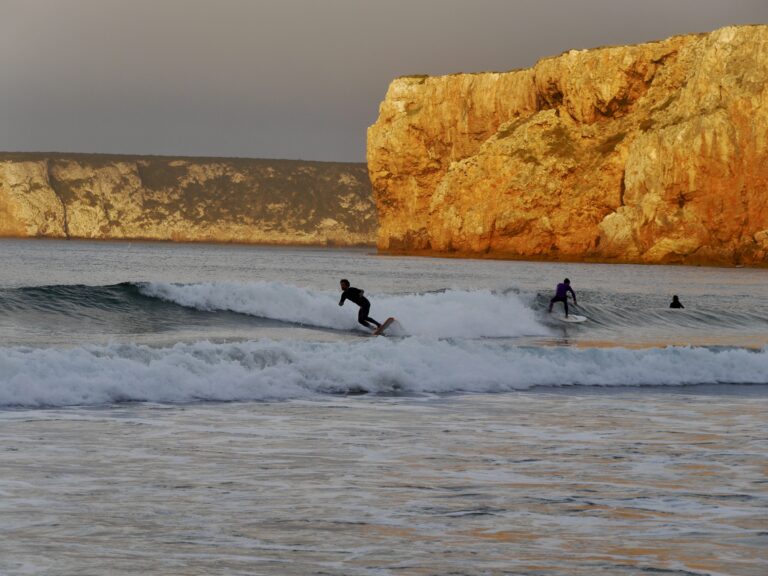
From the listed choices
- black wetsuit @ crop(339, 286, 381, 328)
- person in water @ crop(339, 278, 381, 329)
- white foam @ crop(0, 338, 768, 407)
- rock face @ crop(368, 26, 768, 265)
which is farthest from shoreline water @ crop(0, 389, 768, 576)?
rock face @ crop(368, 26, 768, 265)

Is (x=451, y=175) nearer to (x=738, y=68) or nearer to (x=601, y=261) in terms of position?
(x=601, y=261)

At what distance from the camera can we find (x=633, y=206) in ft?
386

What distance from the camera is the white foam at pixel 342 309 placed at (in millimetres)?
32375

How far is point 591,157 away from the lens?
13062cm

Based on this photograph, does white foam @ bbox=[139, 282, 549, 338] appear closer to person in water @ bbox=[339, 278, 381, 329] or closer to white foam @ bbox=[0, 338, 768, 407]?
person in water @ bbox=[339, 278, 381, 329]

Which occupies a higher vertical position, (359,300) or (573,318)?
(359,300)

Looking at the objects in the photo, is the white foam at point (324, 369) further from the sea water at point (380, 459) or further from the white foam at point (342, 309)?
the white foam at point (342, 309)

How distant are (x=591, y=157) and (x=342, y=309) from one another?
101886mm

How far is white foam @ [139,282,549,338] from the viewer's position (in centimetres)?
3238

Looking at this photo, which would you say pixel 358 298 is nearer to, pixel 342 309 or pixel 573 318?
pixel 342 309

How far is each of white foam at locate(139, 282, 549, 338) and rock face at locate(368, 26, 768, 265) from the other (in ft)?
266

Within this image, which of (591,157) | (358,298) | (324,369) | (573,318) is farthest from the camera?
(591,157)

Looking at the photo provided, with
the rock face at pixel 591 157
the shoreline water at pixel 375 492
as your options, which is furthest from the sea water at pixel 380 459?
the rock face at pixel 591 157

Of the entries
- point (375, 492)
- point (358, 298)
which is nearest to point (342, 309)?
point (358, 298)
